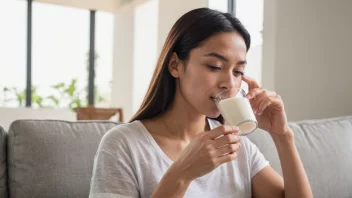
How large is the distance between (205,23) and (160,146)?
1.19ft

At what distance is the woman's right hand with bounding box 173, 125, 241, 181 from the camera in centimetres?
89

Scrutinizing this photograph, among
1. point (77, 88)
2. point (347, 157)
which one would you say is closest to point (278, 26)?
point (347, 157)

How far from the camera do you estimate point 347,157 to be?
1.79m

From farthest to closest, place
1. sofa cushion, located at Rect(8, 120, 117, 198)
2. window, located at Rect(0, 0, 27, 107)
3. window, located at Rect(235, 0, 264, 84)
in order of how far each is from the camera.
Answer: window, located at Rect(0, 0, 27, 107) < window, located at Rect(235, 0, 264, 84) < sofa cushion, located at Rect(8, 120, 117, 198)

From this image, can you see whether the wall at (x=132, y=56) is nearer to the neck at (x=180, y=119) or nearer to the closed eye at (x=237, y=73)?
the neck at (x=180, y=119)

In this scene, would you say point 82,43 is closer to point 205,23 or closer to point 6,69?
point 6,69

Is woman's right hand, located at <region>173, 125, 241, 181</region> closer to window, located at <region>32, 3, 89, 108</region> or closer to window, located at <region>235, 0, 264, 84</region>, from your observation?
window, located at <region>235, 0, 264, 84</region>

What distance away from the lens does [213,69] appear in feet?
3.43

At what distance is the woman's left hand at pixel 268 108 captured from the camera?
1081 mm

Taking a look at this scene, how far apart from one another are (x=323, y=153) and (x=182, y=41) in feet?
3.17

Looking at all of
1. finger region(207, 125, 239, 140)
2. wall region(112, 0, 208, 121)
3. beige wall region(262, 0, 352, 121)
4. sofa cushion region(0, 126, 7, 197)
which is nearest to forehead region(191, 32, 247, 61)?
finger region(207, 125, 239, 140)

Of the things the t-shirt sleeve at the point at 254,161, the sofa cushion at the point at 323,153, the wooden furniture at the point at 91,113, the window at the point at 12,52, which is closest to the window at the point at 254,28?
the sofa cushion at the point at 323,153

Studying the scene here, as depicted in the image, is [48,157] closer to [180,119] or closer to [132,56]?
[180,119]

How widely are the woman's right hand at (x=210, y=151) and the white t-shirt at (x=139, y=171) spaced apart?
160 millimetres
